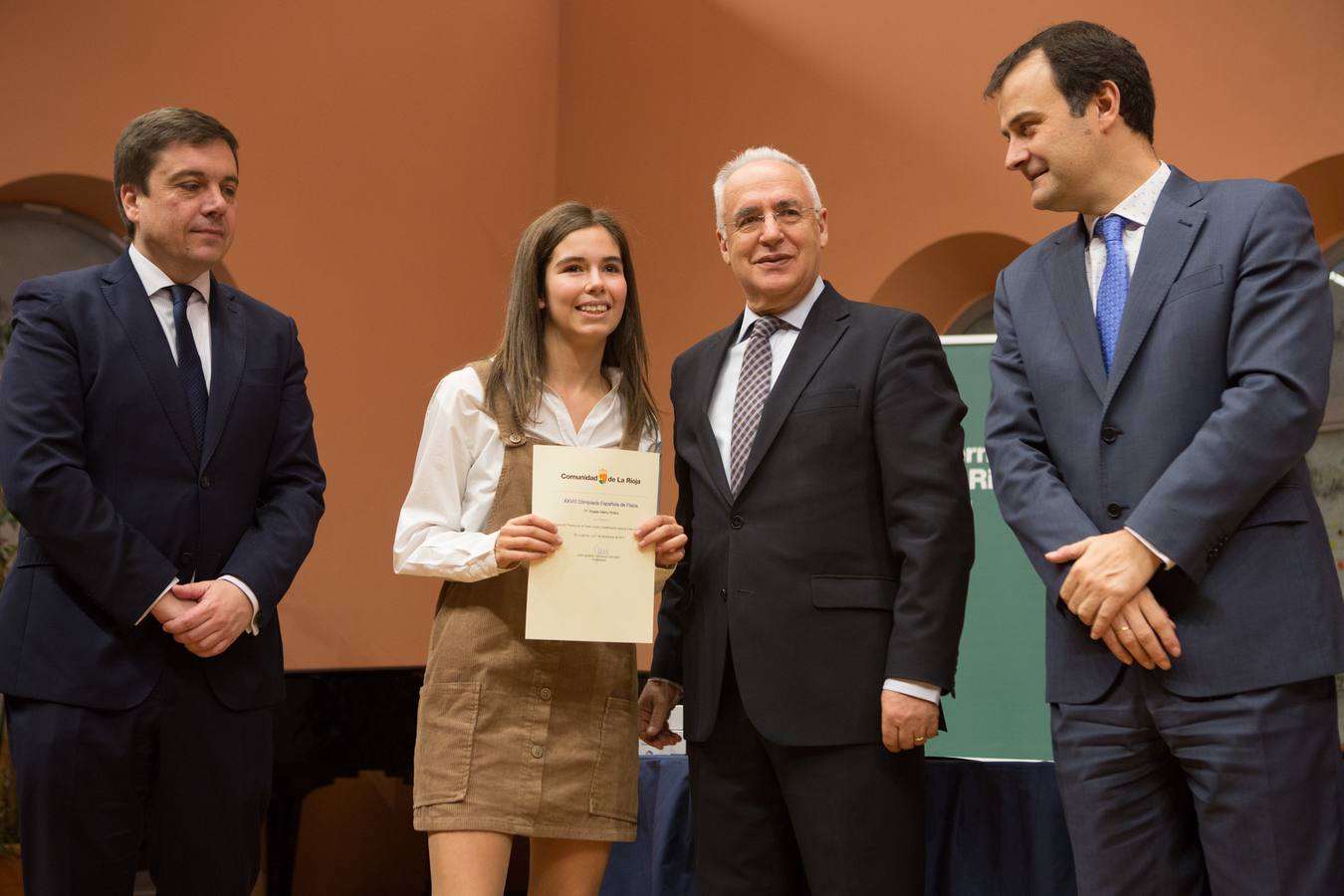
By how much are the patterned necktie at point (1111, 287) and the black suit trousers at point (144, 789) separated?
167 centimetres

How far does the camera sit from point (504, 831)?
95.0 inches

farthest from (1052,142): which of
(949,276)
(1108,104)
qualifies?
(949,276)

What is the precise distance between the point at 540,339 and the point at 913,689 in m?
1.02

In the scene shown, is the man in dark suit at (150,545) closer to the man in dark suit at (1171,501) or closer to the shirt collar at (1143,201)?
the man in dark suit at (1171,501)

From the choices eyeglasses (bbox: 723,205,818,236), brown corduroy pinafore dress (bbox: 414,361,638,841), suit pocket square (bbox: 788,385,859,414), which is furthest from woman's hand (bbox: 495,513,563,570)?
eyeglasses (bbox: 723,205,818,236)

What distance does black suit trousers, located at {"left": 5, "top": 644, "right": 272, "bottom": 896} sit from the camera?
2.34 m

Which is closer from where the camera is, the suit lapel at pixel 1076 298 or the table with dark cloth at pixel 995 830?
the suit lapel at pixel 1076 298

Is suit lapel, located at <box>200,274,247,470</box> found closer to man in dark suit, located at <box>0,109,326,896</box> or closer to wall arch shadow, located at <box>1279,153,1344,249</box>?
man in dark suit, located at <box>0,109,326,896</box>

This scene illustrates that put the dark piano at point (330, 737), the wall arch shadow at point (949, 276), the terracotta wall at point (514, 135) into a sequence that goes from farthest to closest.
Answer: the wall arch shadow at point (949, 276)
the terracotta wall at point (514, 135)
the dark piano at point (330, 737)

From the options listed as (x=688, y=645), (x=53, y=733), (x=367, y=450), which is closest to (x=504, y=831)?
(x=688, y=645)

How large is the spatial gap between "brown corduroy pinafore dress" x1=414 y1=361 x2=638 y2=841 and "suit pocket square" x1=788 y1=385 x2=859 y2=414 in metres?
0.53

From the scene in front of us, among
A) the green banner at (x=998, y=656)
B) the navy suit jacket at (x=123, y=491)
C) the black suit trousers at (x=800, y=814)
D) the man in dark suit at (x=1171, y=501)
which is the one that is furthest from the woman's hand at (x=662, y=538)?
the green banner at (x=998, y=656)

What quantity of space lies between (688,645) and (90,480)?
111 centimetres

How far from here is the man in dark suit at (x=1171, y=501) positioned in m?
1.98
